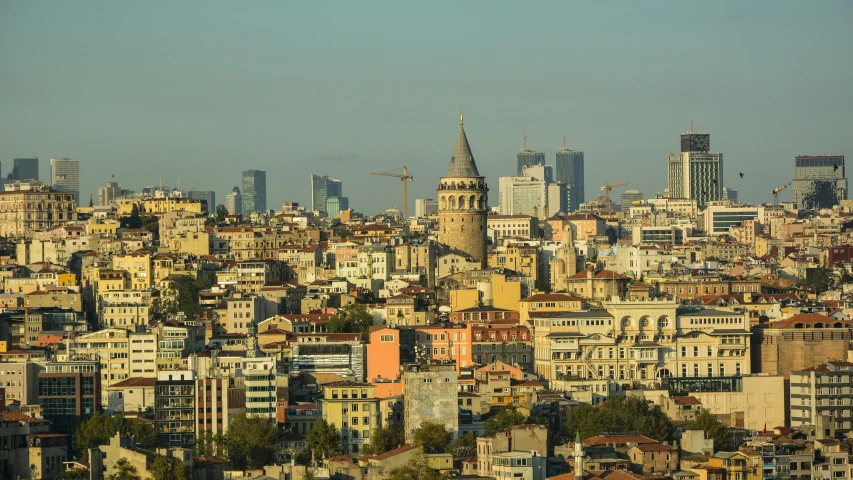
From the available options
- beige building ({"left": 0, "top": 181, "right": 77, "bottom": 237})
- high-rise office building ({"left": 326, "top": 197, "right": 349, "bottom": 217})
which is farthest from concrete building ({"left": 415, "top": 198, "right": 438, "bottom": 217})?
beige building ({"left": 0, "top": 181, "right": 77, "bottom": 237})

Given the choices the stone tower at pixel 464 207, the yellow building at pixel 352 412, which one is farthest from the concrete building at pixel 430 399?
the stone tower at pixel 464 207

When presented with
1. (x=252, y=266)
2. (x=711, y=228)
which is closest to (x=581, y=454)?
(x=252, y=266)

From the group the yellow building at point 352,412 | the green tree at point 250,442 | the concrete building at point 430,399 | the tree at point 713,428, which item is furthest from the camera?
the yellow building at point 352,412

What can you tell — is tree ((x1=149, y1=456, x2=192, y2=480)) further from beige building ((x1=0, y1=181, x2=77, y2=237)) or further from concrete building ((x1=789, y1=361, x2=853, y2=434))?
beige building ((x1=0, y1=181, x2=77, y2=237))

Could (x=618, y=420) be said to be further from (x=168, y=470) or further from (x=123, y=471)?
(x=123, y=471)

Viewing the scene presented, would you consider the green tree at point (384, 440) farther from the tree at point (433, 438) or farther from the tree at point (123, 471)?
the tree at point (123, 471)
